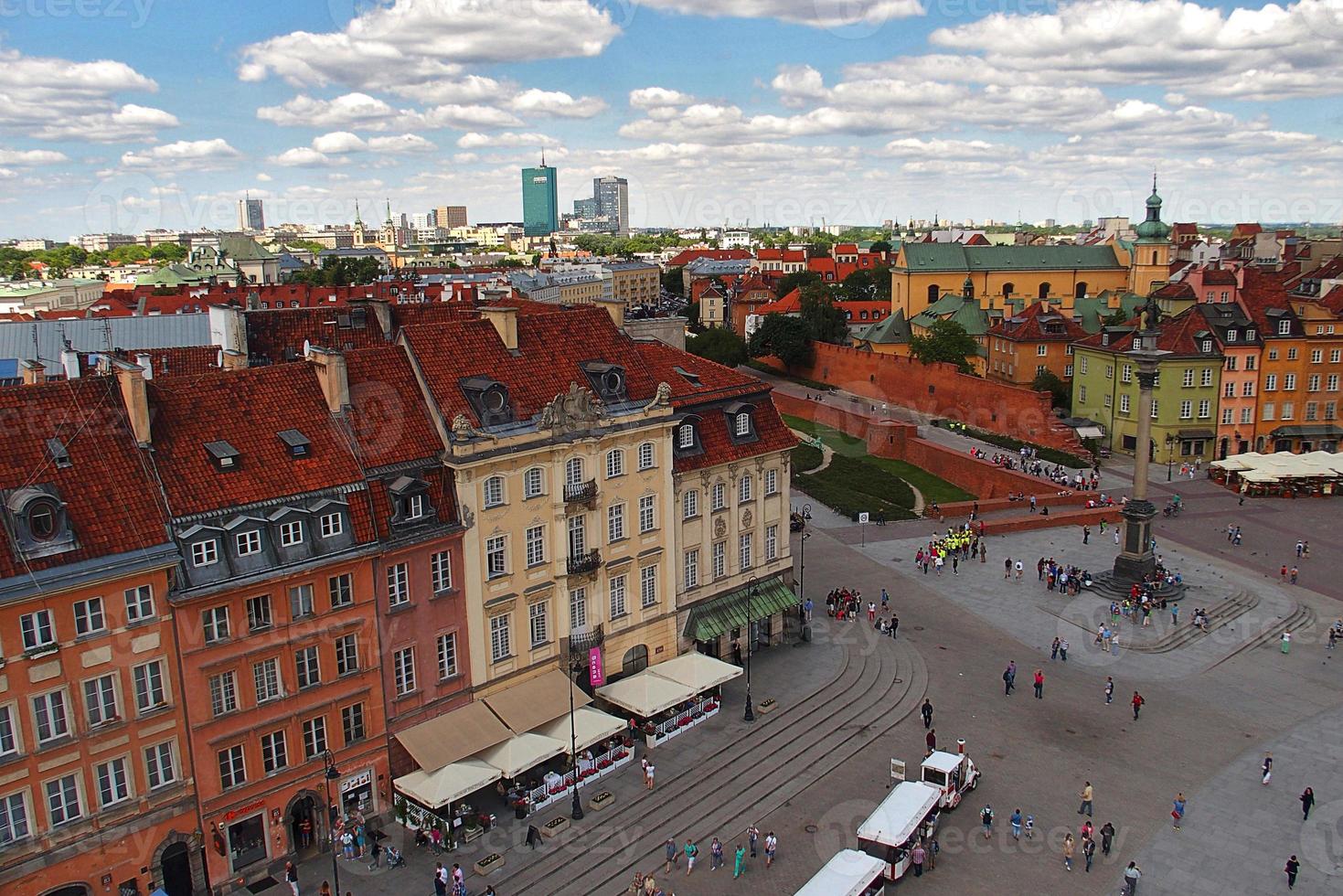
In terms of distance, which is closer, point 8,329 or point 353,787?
point 353,787

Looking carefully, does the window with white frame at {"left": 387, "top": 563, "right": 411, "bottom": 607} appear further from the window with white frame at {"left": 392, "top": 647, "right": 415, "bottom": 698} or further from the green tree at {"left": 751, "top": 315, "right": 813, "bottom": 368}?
the green tree at {"left": 751, "top": 315, "right": 813, "bottom": 368}

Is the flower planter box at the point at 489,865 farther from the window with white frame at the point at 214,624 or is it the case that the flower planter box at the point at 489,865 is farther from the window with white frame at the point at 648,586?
the window with white frame at the point at 648,586

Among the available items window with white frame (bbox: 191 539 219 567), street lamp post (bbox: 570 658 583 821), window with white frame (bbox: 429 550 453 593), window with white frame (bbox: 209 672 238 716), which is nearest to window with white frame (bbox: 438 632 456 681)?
window with white frame (bbox: 429 550 453 593)

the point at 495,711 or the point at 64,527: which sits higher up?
the point at 64,527

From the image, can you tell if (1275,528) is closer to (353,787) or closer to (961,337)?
(961,337)

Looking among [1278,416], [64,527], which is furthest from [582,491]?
[1278,416]
